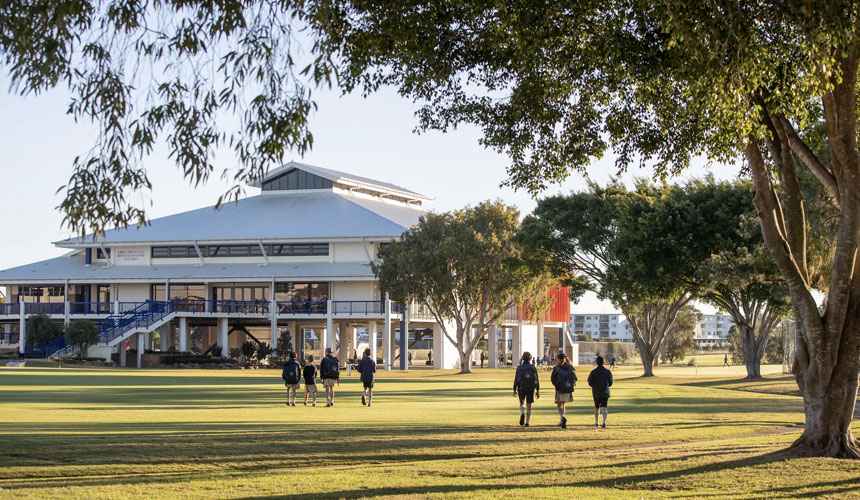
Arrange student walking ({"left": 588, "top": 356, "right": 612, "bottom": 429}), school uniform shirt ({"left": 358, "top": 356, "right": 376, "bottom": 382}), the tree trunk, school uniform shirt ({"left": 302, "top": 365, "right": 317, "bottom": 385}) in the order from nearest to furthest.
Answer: student walking ({"left": 588, "top": 356, "right": 612, "bottom": 429}) → school uniform shirt ({"left": 358, "top": 356, "right": 376, "bottom": 382}) → school uniform shirt ({"left": 302, "top": 365, "right": 317, "bottom": 385}) → the tree trunk

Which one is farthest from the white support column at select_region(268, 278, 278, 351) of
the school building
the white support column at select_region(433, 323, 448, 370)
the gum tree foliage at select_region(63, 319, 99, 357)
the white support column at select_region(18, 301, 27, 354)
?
the white support column at select_region(18, 301, 27, 354)

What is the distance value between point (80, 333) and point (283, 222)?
16416mm

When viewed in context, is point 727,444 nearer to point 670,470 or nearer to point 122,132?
point 670,470

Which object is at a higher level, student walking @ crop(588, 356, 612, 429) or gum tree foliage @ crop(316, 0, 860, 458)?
gum tree foliage @ crop(316, 0, 860, 458)

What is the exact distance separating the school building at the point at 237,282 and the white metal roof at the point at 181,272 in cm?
9

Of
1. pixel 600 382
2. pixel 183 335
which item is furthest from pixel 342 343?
pixel 600 382

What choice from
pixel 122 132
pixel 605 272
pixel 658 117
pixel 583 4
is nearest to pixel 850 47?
pixel 583 4

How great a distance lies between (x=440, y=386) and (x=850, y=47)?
97.3 ft

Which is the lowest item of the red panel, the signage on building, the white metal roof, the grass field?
the grass field

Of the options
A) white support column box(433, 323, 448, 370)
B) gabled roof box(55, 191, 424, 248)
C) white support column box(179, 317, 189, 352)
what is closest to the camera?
white support column box(179, 317, 189, 352)

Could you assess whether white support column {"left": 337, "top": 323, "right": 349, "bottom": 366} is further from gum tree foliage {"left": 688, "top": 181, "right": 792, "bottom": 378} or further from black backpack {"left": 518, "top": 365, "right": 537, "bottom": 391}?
black backpack {"left": 518, "top": 365, "right": 537, "bottom": 391}

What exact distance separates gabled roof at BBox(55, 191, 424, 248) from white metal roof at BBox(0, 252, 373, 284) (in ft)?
5.78

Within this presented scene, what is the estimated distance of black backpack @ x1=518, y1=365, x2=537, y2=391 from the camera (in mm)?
20891

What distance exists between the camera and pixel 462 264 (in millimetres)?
55688
